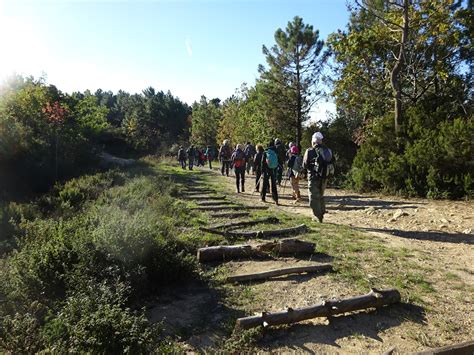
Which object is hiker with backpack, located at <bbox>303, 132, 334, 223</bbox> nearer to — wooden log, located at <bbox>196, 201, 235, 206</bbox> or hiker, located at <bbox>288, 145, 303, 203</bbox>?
hiker, located at <bbox>288, 145, 303, 203</bbox>

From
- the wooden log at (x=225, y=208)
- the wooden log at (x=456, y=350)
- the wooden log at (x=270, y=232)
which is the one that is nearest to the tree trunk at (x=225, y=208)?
the wooden log at (x=225, y=208)

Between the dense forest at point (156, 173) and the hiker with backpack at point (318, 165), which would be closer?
the dense forest at point (156, 173)

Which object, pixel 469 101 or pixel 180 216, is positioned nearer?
pixel 180 216

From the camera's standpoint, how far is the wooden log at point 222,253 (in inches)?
250

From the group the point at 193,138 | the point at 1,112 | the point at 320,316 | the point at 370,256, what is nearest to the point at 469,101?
the point at 370,256

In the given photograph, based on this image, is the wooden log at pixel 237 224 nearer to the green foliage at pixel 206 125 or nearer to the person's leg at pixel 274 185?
the person's leg at pixel 274 185

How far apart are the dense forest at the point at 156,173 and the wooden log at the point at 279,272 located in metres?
0.85

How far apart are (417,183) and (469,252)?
6573 millimetres

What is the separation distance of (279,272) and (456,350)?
2.61m

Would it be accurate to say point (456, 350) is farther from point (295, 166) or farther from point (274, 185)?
point (295, 166)

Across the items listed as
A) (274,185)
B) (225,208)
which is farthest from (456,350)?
(274,185)

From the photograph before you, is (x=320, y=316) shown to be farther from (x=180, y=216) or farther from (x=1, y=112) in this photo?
(x=1, y=112)

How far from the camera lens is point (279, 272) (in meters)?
5.56

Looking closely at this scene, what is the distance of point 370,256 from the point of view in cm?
641
